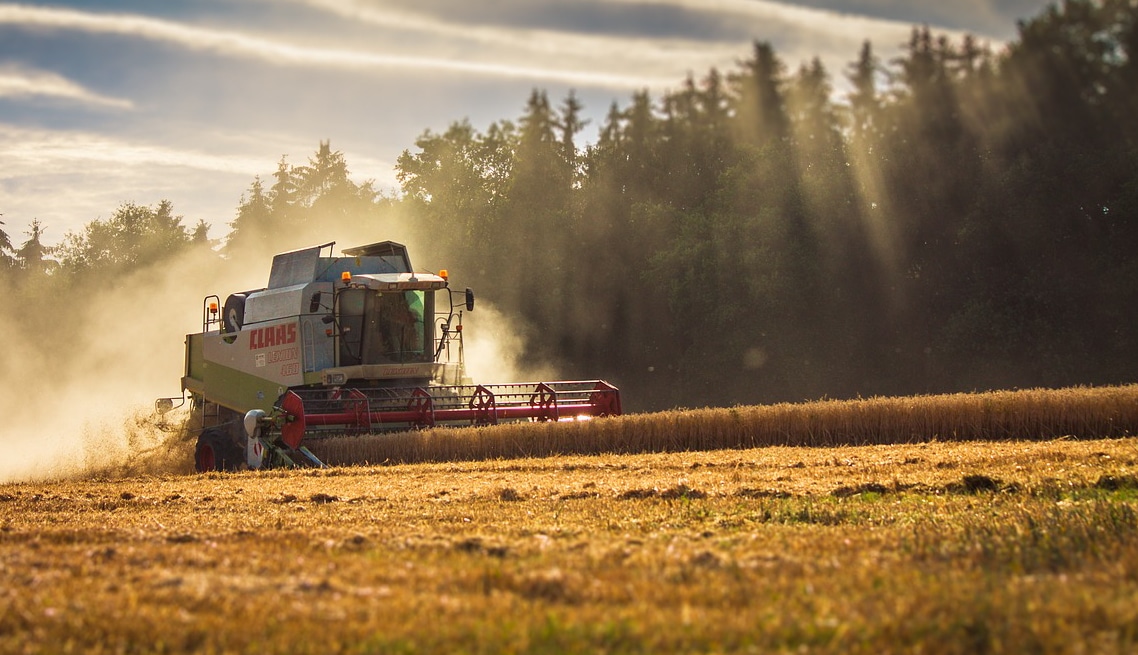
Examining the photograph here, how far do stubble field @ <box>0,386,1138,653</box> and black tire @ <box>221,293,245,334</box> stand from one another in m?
9.46

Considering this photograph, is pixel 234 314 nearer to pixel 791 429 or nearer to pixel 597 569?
pixel 791 429

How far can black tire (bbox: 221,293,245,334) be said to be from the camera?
19.7m

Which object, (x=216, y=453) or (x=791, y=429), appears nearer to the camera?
(x=791, y=429)

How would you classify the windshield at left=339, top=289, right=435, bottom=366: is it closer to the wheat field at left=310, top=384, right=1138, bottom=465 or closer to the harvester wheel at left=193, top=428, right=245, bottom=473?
the harvester wheel at left=193, top=428, right=245, bottom=473

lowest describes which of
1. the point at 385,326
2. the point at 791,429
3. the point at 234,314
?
the point at 791,429

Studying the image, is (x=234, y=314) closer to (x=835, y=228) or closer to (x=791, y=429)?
(x=791, y=429)

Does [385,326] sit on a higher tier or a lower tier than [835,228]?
lower

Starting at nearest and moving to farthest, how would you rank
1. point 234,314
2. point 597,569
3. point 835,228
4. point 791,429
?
point 597,569 → point 791,429 → point 234,314 → point 835,228

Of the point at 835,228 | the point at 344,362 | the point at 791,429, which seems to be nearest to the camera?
the point at 791,429

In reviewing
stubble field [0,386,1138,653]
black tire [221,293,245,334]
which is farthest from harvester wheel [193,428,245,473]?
stubble field [0,386,1138,653]

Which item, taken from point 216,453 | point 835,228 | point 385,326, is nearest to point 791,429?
point 385,326

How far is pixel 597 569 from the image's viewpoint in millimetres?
5375

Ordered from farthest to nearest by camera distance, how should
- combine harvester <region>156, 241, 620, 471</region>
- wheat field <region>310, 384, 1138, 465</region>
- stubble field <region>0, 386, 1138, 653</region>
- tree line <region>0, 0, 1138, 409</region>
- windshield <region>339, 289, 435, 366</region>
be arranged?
tree line <region>0, 0, 1138, 409</region> < windshield <region>339, 289, 435, 366</region> < combine harvester <region>156, 241, 620, 471</region> < wheat field <region>310, 384, 1138, 465</region> < stubble field <region>0, 386, 1138, 653</region>

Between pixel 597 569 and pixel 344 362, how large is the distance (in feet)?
44.4
